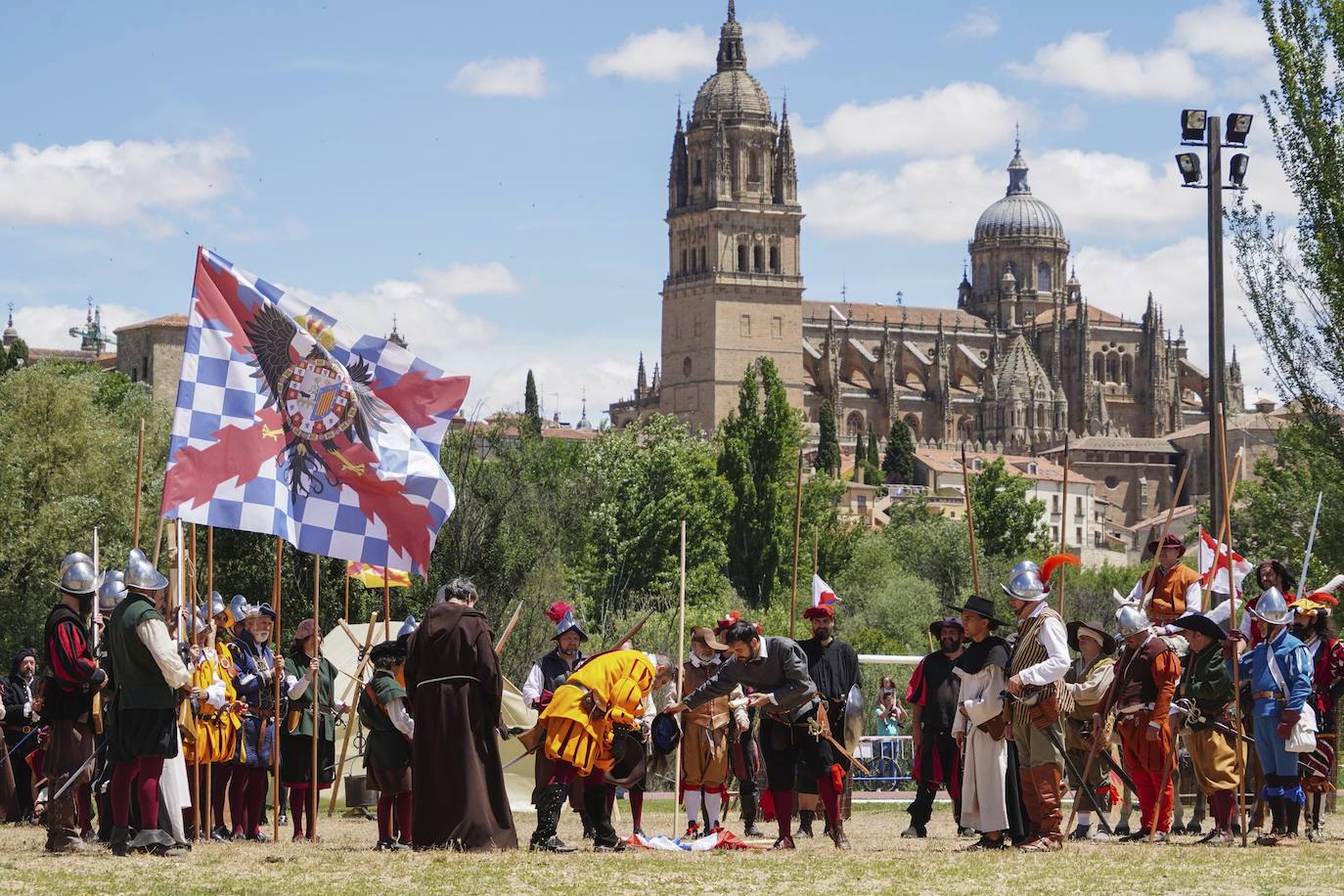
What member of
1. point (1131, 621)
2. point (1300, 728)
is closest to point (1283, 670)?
point (1300, 728)

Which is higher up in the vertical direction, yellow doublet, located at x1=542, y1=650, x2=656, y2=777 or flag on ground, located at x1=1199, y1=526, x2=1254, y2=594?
flag on ground, located at x1=1199, y1=526, x2=1254, y2=594

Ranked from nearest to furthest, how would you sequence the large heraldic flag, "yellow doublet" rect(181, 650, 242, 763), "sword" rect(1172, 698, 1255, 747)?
1. the large heraldic flag
2. "yellow doublet" rect(181, 650, 242, 763)
3. "sword" rect(1172, 698, 1255, 747)

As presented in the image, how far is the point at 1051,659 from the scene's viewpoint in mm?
12594

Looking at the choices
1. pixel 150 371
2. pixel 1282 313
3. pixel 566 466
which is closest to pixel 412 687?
pixel 1282 313

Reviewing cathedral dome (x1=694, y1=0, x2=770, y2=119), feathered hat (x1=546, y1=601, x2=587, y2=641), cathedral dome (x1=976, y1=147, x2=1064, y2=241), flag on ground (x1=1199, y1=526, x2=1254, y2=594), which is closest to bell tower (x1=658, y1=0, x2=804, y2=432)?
cathedral dome (x1=694, y1=0, x2=770, y2=119)

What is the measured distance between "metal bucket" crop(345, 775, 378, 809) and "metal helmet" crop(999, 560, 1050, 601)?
23.5 feet

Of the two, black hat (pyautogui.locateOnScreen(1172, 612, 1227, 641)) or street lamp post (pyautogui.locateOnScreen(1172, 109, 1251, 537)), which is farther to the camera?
street lamp post (pyautogui.locateOnScreen(1172, 109, 1251, 537))

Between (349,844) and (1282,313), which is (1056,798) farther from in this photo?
(1282,313)

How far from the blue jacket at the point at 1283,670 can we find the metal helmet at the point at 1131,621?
2.71ft

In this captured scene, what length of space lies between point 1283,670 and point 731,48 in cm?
13289

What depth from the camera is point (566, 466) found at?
6875 centimetres

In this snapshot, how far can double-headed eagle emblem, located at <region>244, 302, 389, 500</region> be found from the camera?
12.7 meters

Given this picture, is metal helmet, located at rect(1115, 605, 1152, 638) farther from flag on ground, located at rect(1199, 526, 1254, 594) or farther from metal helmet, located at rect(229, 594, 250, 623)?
metal helmet, located at rect(229, 594, 250, 623)

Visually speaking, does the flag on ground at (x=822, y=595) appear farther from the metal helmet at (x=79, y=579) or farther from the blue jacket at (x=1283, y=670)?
the metal helmet at (x=79, y=579)
